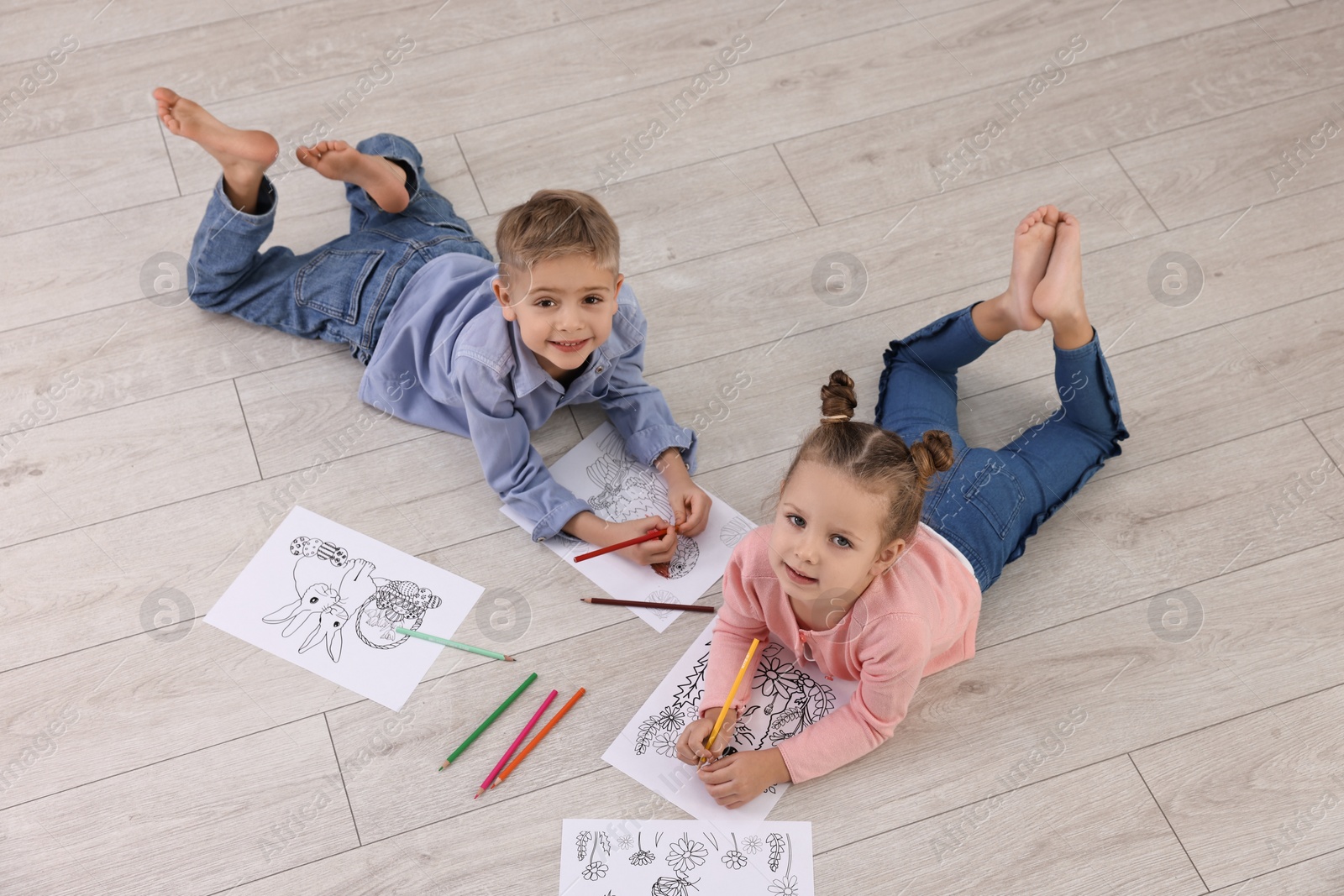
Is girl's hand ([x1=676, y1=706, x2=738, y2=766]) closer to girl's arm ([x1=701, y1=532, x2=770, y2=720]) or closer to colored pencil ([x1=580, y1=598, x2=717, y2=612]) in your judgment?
girl's arm ([x1=701, y1=532, x2=770, y2=720])

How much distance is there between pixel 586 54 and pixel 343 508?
956 millimetres

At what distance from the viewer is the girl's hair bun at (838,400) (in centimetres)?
114

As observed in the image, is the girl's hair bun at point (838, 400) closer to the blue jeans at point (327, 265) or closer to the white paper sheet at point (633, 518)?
the white paper sheet at point (633, 518)

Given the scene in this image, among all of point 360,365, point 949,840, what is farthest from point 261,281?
point 949,840

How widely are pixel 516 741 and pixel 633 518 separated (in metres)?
0.35

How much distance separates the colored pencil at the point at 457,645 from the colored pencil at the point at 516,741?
77 mm

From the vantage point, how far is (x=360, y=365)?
64.6 inches

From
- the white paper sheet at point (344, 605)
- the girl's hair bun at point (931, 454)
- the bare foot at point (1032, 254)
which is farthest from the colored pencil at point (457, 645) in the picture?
the bare foot at point (1032, 254)

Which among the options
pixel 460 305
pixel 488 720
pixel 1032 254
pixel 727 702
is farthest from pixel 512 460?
pixel 1032 254

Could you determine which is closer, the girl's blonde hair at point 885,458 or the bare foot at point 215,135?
the girl's blonde hair at point 885,458

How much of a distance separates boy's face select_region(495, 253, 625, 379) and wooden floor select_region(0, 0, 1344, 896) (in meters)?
0.26

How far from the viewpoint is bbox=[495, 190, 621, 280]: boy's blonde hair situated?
4.15 ft

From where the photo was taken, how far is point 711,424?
160cm

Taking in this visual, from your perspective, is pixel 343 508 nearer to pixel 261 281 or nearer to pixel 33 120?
pixel 261 281
